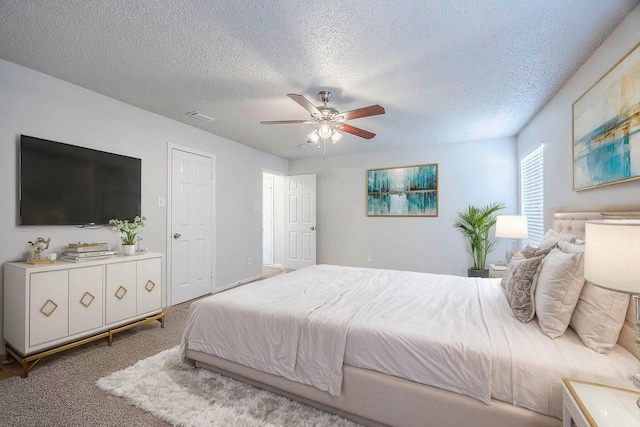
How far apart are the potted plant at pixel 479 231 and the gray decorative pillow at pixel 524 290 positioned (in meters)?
2.62

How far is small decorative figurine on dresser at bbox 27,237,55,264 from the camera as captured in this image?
89.6 inches

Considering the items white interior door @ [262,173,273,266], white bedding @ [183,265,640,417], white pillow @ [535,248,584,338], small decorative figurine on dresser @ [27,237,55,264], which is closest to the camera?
white bedding @ [183,265,640,417]

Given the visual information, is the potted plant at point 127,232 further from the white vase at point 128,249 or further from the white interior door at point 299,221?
the white interior door at point 299,221

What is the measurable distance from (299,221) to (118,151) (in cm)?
342

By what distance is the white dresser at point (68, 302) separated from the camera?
212 cm

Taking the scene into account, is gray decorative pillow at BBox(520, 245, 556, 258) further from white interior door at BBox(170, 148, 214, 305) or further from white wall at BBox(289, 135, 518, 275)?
white interior door at BBox(170, 148, 214, 305)

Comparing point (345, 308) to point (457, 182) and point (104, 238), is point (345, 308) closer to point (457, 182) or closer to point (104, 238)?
point (104, 238)

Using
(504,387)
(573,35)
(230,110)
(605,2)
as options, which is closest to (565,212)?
(573,35)

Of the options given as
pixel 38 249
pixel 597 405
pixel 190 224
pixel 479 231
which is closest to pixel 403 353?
pixel 597 405

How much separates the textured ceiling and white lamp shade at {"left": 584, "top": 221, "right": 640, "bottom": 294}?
1.42 m

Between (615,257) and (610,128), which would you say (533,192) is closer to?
(610,128)

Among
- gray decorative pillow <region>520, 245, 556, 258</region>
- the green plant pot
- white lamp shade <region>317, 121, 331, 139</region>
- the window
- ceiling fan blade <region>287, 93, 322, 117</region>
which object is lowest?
the green plant pot

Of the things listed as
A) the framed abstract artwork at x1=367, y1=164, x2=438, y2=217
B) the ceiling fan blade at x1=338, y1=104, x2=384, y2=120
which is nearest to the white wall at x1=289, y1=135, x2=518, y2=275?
the framed abstract artwork at x1=367, y1=164, x2=438, y2=217

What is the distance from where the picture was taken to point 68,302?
232 cm
